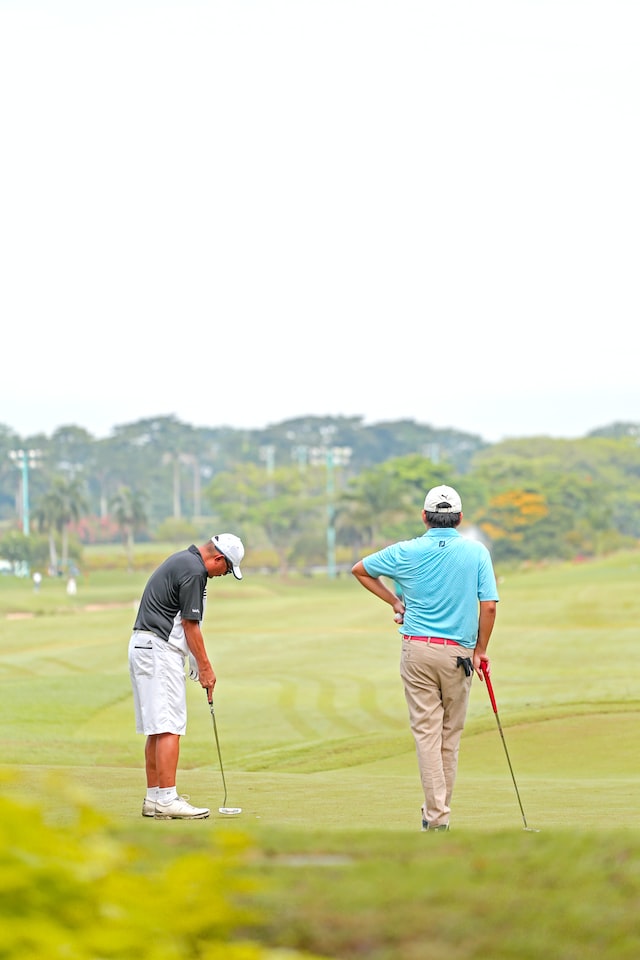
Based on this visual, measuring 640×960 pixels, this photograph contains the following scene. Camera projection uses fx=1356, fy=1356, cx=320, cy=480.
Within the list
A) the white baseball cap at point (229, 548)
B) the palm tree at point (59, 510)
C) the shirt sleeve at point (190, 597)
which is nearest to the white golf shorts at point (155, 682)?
the shirt sleeve at point (190, 597)

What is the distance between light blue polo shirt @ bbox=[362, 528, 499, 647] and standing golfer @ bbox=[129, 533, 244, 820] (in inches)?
46.5

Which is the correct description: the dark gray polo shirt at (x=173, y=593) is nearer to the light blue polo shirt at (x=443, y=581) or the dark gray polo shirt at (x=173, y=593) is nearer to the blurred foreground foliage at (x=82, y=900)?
the light blue polo shirt at (x=443, y=581)

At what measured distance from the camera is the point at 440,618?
872cm

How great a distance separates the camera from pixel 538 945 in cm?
422

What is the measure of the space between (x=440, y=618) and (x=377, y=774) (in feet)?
18.9

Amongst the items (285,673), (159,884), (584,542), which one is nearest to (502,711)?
(285,673)

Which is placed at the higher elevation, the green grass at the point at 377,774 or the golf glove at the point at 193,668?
the golf glove at the point at 193,668

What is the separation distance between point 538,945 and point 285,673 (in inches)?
960

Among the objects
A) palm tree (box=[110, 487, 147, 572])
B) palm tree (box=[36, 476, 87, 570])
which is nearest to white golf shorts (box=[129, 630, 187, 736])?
palm tree (box=[36, 476, 87, 570])

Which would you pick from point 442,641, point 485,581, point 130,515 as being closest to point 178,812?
point 442,641

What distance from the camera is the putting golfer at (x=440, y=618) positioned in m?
8.67

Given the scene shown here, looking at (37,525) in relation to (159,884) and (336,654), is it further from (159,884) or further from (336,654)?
(159,884)

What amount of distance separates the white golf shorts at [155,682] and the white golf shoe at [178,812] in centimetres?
53

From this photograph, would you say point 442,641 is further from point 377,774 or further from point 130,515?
point 130,515
